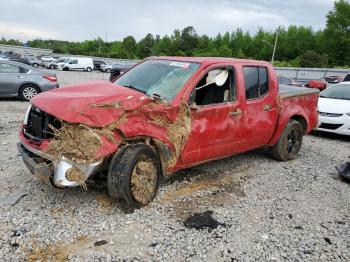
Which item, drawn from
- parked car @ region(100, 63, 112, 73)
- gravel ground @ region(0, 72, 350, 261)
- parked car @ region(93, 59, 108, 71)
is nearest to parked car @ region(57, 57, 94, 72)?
parked car @ region(100, 63, 112, 73)

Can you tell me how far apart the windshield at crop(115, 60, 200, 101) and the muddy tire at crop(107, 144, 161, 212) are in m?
0.85

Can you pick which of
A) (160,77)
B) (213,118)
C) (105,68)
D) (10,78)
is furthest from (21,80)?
(105,68)

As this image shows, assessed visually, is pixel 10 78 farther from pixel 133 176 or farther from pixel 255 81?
pixel 133 176

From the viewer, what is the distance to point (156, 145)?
178 inches

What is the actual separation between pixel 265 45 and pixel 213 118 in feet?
261

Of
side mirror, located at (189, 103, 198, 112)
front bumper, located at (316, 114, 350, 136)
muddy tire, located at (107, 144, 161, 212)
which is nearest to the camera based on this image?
muddy tire, located at (107, 144, 161, 212)

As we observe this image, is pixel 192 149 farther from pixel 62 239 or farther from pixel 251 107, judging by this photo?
pixel 62 239

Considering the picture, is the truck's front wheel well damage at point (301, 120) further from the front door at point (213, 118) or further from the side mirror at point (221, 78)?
the side mirror at point (221, 78)

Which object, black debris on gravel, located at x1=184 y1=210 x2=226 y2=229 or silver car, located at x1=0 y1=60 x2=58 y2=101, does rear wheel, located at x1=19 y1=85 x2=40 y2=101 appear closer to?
silver car, located at x1=0 y1=60 x2=58 y2=101

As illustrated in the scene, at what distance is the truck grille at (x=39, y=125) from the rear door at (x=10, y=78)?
849 centimetres

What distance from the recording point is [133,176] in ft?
13.9

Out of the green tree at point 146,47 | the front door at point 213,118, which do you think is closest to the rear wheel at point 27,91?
the front door at point 213,118

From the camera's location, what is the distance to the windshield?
4.82m

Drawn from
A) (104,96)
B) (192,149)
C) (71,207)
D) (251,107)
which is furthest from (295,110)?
(71,207)
